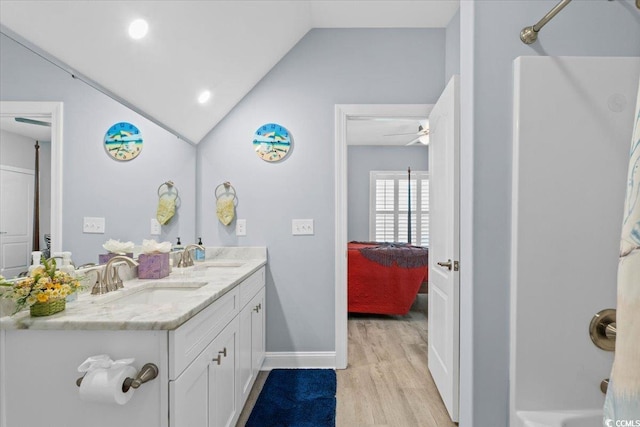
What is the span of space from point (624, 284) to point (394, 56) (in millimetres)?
2564

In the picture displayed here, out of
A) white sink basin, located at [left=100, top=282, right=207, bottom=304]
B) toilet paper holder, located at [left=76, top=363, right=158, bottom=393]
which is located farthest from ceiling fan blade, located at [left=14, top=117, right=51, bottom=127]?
toilet paper holder, located at [left=76, top=363, right=158, bottom=393]

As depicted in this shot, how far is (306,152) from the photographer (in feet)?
9.02

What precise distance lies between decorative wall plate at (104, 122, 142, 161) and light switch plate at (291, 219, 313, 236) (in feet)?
4.03

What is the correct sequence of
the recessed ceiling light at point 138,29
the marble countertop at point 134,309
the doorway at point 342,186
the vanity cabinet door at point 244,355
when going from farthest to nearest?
the doorway at point 342,186, the vanity cabinet door at point 244,355, the recessed ceiling light at point 138,29, the marble countertop at point 134,309

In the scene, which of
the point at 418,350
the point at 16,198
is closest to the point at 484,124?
the point at 16,198

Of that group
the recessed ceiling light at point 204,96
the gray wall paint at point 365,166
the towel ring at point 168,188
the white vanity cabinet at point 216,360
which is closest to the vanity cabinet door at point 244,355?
the white vanity cabinet at point 216,360

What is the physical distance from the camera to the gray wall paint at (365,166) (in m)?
7.20

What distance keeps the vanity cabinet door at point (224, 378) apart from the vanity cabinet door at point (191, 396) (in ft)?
0.23

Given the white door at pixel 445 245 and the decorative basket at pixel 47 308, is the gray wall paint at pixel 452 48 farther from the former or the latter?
the decorative basket at pixel 47 308

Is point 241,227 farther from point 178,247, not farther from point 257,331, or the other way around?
point 257,331

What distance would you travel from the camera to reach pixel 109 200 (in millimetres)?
1697

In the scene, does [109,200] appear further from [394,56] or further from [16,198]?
[394,56]

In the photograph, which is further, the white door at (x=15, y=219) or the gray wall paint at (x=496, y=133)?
the gray wall paint at (x=496, y=133)

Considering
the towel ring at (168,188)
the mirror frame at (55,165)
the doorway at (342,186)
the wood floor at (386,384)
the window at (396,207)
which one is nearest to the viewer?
the mirror frame at (55,165)
